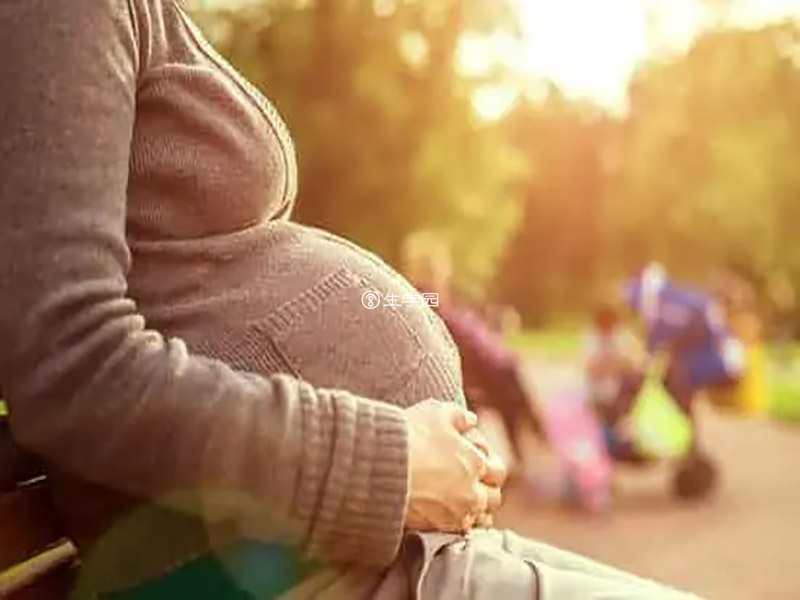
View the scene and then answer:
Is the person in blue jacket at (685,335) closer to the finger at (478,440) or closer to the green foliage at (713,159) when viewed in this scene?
the green foliage at (713,159)

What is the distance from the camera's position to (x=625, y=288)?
2.78 metres

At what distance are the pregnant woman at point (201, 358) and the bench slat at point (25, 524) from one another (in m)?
0.01

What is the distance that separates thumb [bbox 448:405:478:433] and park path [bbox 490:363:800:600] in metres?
1.98

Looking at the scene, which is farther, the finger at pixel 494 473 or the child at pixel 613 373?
the child at pixel 613 373

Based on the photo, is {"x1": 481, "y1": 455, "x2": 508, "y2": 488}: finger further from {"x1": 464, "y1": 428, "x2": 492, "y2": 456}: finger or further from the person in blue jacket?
the person in blue jacket

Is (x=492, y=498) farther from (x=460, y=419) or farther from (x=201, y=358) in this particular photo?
(x=201, y=358)

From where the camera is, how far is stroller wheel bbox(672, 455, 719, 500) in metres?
2.77

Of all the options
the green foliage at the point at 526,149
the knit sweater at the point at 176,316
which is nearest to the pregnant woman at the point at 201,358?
the knit sweater at the point at 176,316

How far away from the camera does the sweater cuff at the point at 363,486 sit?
2.17 feet

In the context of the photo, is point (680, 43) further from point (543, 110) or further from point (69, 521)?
point (69, 521)

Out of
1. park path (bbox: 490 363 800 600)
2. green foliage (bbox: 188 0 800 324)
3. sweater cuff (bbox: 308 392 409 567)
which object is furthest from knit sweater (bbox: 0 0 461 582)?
park path (bbox: 490 363 800 600)

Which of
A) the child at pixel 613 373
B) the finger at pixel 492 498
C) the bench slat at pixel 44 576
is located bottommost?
the child at pixel 613 373

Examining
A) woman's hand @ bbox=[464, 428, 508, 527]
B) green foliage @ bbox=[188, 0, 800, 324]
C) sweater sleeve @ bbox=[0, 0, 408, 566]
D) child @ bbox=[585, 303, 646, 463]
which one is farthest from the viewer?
child @ bbox=[585, 303, 646, 463]

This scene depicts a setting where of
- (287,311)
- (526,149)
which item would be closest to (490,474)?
(287,311)
